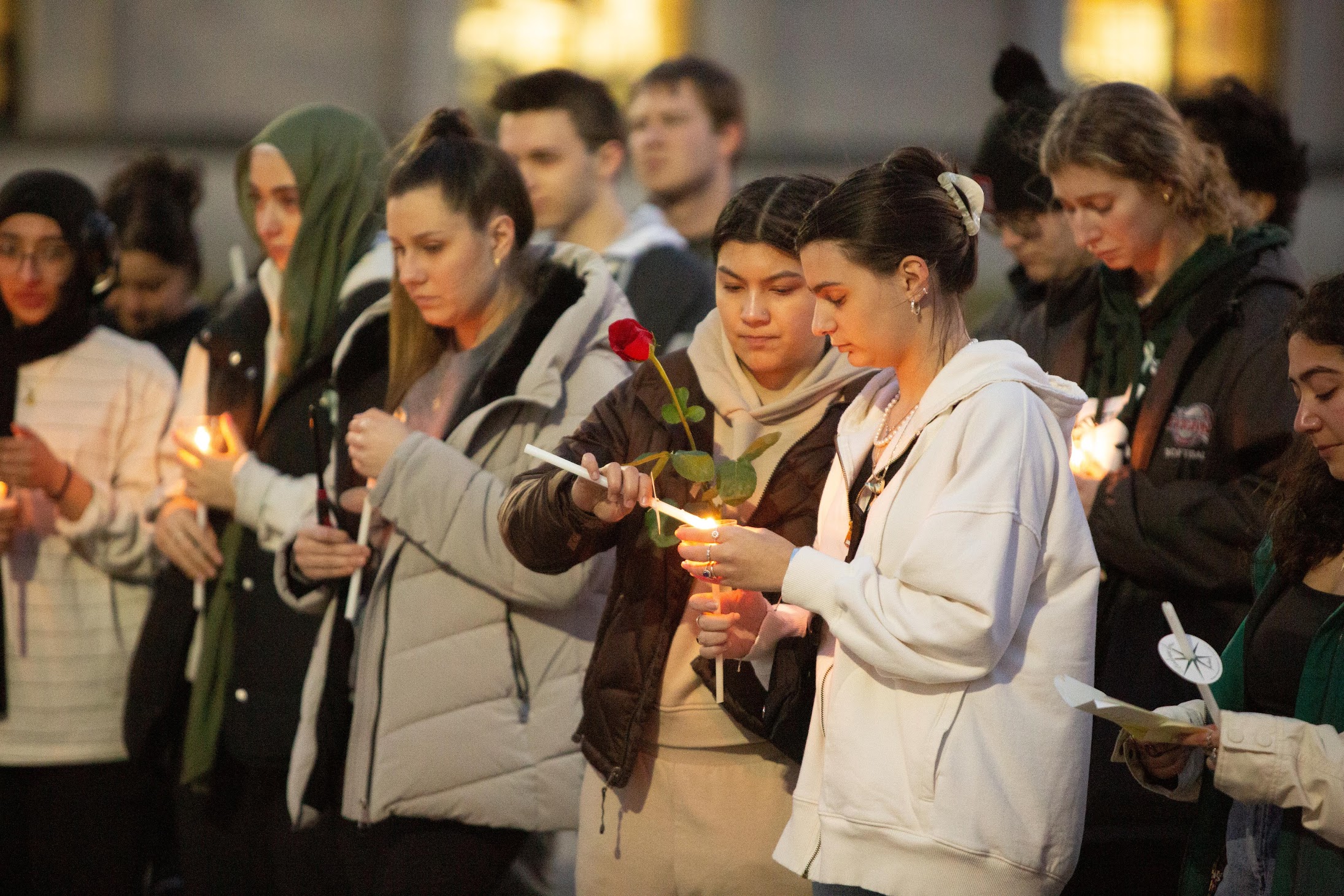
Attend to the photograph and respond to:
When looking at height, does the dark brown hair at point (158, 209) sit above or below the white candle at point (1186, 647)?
above

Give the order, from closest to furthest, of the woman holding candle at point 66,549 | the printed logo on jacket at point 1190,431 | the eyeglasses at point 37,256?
the printed logo on jacket at point 1190,431 < the woman holding candle at point 66,549 < the eyeglasses at point 37,256

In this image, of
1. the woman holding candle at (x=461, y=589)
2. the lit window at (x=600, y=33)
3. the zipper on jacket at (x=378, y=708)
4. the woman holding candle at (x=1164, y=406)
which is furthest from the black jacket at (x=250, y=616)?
the lit window at (x=600, y=33)

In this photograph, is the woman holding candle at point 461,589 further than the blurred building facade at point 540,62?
No

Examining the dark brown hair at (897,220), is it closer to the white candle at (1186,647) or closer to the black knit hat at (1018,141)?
the white candle at (1186,647)

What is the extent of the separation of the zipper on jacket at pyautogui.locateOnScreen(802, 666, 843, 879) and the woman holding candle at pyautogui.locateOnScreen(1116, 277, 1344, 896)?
20.2 inches

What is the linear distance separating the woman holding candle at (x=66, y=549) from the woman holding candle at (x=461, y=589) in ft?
3.24

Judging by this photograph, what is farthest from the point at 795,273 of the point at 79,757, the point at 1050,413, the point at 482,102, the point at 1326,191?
the point at 1326,191

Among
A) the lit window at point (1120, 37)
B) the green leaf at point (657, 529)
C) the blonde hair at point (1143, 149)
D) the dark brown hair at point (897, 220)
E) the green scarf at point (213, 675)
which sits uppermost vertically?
the lit window at point (1120, 37)

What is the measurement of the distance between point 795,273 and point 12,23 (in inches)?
379

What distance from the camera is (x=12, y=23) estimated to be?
35.4 feet

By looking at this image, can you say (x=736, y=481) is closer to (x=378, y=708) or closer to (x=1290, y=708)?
(x=1290, y=708)

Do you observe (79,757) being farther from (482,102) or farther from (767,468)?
(482,102)

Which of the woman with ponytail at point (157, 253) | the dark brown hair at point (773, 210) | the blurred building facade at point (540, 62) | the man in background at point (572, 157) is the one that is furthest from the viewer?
the blurred building facade at point (540, 62)

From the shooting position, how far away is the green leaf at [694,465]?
2.68 meters
